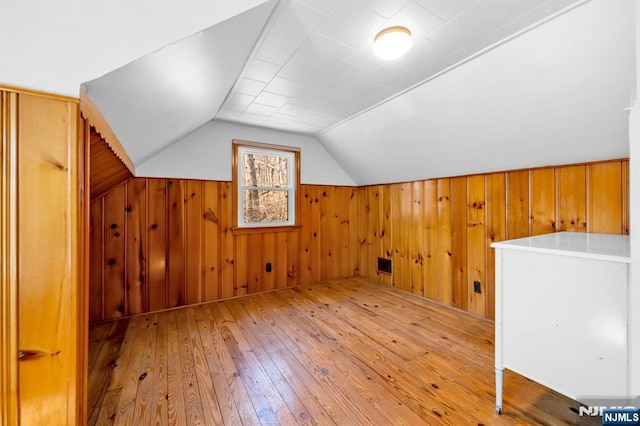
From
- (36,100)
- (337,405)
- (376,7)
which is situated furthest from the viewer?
(337,405)

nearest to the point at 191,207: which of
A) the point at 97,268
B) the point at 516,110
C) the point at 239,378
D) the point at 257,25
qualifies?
the point at 97,268

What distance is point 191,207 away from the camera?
9.73 feet

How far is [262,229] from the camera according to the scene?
3.37m

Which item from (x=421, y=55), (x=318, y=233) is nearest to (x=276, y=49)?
(x=421, y=55)

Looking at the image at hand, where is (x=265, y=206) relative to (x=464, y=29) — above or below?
below

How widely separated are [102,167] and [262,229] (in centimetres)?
182

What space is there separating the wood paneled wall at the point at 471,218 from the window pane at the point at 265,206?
52.0 inches

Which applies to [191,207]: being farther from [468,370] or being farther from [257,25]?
[468,370]

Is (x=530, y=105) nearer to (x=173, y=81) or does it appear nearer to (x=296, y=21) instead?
(x=296, y=21)

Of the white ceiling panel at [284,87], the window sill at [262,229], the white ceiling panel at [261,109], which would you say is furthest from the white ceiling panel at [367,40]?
the window sill at [262,229]

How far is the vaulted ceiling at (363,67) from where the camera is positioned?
0.88 metres

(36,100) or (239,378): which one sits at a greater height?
(36,100)

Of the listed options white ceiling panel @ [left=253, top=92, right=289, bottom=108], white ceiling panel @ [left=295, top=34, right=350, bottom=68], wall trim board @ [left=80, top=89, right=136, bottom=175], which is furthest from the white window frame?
white ceiling panel @ [left=295, top=34, right=350, bottom=68]

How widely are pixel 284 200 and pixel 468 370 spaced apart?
2.71 meters
